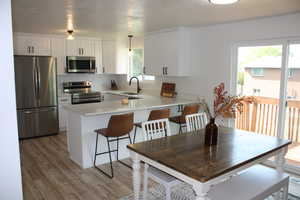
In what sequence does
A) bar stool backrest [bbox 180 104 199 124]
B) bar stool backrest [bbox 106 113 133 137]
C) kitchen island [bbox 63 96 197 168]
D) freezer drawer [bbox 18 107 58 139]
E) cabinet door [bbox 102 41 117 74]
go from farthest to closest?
cabinet door [bbox 102 41 117 74] < freezer drawer [bbox 18 107 58 139] < bar stool backrest [bbox 180 104 199 124] < kitchen island [bbox 63 96 197 168] < bar stool backrest [bbox 106 113 133 137]

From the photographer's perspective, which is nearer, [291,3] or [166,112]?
[291,3]

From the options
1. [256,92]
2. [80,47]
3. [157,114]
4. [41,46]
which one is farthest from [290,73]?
[41,46]

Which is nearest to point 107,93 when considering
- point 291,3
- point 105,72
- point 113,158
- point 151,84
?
point 105,72

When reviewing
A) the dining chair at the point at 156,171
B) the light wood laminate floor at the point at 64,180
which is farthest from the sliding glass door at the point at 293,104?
the light wood laminate floor at the point at 64,180

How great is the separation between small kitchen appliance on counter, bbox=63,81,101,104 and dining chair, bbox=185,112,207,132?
369 cm

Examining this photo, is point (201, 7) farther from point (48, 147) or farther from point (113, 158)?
point (48, 147)

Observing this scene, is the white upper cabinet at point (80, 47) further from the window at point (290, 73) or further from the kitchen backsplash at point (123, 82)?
the window at point (290, 73)

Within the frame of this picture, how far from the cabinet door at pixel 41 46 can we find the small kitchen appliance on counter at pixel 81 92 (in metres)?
0.90

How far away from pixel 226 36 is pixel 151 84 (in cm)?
234

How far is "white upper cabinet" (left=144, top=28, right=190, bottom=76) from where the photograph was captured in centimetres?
478

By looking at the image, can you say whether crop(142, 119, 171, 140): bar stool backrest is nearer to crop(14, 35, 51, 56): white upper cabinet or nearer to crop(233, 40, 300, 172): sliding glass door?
crop(233, 40, 300, 172): sliding glass door

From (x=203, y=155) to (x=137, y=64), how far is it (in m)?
4.86

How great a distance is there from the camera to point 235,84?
427 cm

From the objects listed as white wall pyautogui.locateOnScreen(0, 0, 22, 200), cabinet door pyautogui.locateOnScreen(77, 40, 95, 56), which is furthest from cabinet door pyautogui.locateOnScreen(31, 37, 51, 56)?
white wall pyautogui.locateOnScreen(0, 0, 22, 200)
